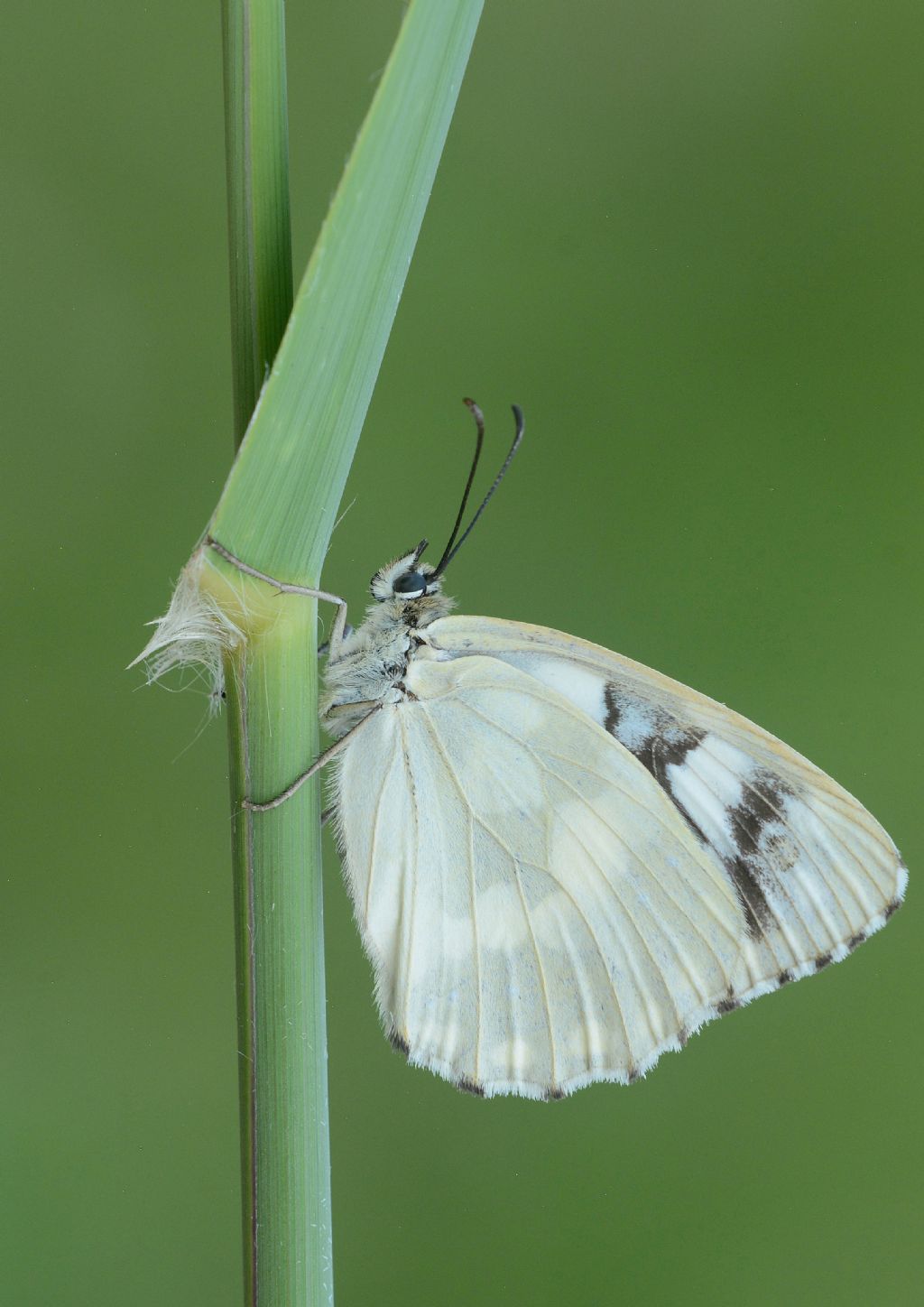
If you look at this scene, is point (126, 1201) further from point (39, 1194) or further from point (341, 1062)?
point (341, 1062)

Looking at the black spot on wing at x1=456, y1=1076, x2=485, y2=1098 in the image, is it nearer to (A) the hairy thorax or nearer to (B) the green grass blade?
(A) the hairy thorax

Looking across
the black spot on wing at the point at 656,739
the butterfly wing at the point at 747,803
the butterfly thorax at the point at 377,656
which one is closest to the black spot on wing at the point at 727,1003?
the butterfly wing at the point at 747,803

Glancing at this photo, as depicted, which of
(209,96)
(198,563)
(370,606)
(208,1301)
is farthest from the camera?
(208,1301)

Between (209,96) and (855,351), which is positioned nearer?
(209,96)

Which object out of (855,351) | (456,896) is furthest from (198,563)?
(855,351)

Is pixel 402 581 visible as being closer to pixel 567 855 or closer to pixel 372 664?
pixel 372 664

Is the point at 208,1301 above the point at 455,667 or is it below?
below

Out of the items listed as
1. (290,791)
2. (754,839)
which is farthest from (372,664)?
(754,839)

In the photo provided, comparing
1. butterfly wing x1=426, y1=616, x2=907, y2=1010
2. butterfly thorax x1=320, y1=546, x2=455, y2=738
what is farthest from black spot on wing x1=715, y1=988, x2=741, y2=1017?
butterfly thorax x1=320, y1=546, x2=455, y2=738
